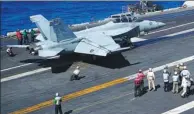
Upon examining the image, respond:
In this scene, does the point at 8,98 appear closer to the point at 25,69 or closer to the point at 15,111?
the point at 15,111

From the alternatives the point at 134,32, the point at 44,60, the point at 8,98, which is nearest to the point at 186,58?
the point at 134,32

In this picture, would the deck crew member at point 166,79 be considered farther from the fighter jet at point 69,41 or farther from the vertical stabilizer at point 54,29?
the vertical stabilizer at point 54,29

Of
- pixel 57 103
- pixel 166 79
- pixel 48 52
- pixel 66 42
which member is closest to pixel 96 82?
pixel 48 52

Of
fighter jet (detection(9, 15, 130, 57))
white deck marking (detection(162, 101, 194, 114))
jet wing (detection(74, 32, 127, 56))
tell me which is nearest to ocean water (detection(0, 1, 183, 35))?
fighter jet (detection(9, 15, 130, 57))

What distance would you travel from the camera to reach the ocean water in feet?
342

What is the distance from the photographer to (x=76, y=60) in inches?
1451

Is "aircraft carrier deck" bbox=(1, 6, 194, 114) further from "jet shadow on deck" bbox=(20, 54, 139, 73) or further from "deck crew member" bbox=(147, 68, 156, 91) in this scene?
"deck crew member" bbox=(147, 68, 156, 91)

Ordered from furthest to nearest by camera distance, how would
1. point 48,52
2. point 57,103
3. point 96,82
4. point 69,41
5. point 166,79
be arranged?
point 69,41 < point 48,52 < point 96,82 < point 166,79 < point 57,103

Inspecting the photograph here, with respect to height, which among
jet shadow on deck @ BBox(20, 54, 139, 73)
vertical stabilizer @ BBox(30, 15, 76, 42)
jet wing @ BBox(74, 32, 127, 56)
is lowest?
jet shadow on deck @ BBox(20, 54, 139, 73)

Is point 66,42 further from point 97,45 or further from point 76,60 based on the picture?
point 97,45

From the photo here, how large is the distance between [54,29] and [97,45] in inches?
176

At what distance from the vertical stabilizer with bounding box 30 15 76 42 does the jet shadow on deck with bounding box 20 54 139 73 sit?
8.70 feet

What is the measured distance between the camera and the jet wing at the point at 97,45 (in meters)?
33.2

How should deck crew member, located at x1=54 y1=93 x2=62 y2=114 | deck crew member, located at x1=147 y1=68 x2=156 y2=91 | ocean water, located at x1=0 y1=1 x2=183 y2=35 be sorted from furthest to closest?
ocean water, located at x1=0 y1=1 x2=183 y2=35
deck crew member, located at x1=147 y1=68 x2=156 y2=91
deck crew member, located at x1=54 y1=93 x2=62 y2=114
